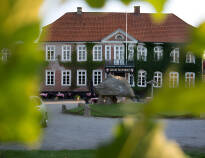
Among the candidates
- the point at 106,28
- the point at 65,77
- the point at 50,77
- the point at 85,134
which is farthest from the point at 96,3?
the point at 106,28

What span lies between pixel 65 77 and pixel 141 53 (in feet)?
19.7

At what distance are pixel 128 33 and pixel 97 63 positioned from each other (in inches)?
133

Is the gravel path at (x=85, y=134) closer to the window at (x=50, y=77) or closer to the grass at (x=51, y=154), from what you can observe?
the grass at (x=51, y=154)

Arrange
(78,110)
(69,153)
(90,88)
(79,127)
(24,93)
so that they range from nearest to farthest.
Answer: (24,93) → (69,153) → (79,127) → (78,110) → (90,88)

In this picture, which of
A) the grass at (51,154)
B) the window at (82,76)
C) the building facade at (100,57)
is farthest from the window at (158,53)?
the grass at (51,154)

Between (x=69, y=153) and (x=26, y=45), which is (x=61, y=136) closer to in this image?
(x=69, y=153)

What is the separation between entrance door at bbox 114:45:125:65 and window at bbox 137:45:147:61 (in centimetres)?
118

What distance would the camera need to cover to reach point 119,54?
25.4 m

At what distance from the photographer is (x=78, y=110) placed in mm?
14164

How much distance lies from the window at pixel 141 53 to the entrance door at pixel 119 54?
1.18 metres

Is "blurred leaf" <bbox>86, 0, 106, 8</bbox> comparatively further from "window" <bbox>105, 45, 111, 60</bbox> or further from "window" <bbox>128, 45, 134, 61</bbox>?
"window" <bbox>128, 45, 134, 61</bbox>

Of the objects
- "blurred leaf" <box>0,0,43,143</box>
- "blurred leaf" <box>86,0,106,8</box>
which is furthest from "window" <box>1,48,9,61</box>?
"blurred leaf" <box>86,0,106,8</box>

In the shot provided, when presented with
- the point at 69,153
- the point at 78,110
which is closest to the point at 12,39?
the point at 69,153

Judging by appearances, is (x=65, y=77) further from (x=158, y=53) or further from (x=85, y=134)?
(x=85, y=134)
